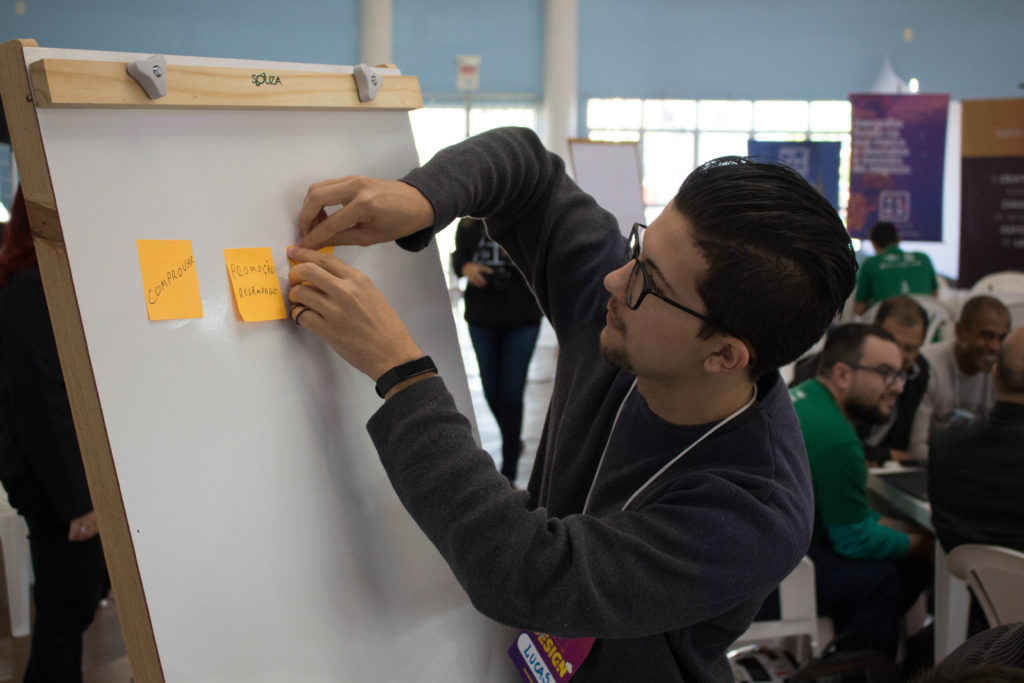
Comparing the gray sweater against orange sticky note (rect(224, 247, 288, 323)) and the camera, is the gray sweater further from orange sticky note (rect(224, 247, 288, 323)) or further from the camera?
the camera

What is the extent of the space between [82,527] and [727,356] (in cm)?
160

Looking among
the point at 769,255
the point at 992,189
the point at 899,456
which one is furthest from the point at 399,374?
the point at 992,189

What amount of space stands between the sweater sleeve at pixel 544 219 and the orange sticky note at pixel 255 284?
10.4 inches

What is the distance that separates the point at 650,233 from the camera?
0.99 m

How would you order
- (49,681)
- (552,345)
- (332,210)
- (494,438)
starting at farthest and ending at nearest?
(552,345)
(494,438)
(49,681)
(332,210)

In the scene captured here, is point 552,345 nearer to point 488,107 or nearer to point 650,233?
point 488,107

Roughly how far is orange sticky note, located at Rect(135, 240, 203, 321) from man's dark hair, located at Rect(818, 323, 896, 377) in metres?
2.22

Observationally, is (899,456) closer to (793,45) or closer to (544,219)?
(544,219)

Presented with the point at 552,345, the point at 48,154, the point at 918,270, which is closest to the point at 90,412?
the point at 48,154

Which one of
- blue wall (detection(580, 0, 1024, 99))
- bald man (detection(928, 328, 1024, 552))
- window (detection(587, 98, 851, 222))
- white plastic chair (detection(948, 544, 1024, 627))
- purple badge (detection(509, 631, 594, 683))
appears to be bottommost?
white plastic chair (detection(948, 544, 1024, 627))

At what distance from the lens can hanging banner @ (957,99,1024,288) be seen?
643 cm

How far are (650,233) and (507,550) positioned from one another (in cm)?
42

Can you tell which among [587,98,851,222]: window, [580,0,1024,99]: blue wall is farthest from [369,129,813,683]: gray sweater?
Answer: [580,0,1024,99]: blue wall

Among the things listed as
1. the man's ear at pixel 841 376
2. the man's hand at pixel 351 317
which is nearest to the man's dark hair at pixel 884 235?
the man's ear at pixel 841 376
